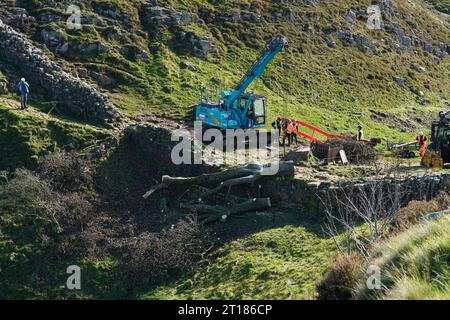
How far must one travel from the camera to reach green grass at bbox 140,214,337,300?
1451 centimetres

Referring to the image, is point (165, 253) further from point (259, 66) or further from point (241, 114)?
point (259, 66)

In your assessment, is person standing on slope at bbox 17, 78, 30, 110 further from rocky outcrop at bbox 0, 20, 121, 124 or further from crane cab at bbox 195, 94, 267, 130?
crane cab at bbox 195, 94, 267, 130

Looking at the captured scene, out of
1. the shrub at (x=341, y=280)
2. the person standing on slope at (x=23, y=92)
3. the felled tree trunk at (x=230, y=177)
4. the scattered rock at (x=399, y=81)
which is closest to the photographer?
the shrub at (x=341, y=280)

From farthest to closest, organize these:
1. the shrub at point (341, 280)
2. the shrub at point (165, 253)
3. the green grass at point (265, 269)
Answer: the shrub at point (165, 253), the green grass at point (265, 269), the shrub at point (341, 280)

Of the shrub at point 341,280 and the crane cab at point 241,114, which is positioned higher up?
the crane cab at point 241,114

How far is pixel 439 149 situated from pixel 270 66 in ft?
54.1

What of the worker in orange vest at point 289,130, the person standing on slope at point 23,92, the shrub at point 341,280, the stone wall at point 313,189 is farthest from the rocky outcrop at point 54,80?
the shrub at point 341,280

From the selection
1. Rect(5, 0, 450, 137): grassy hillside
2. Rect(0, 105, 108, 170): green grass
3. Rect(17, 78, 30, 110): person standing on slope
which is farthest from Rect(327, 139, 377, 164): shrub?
Rect(17, 78, 30, 110): person standing on slope

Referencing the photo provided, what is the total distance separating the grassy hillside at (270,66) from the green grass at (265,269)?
12.6 meters

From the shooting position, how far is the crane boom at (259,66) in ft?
85.0

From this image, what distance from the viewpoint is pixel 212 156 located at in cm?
2284

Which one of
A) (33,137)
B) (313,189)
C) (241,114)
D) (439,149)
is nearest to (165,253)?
(313,189)

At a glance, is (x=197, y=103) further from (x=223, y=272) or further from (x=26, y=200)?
(x=223, y=272)

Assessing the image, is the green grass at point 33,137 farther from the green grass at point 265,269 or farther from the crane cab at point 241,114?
the green grass at point 265,269
